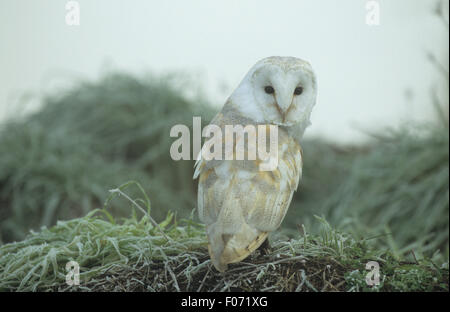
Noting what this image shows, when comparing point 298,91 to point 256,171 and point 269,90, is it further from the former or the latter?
point 256,171

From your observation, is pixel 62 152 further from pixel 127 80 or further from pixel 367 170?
pixel 367 170

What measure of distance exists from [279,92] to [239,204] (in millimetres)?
378

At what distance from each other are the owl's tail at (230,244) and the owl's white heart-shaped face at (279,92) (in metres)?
0.39

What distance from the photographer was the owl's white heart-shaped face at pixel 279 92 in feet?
4.50

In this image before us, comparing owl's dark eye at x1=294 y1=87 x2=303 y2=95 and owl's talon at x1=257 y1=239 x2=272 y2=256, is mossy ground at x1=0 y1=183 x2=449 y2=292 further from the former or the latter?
owl's dark eye at x1=294 y1=87 x2=303 y2=95

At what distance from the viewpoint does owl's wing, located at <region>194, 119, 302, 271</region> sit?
1.21 metres

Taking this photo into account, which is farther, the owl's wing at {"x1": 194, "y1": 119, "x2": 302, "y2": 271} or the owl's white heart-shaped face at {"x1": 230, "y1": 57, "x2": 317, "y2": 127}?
the owl's white heart-shaped face at {"x1": 230, "y1": 57, "x2": 317, "y2": 127}

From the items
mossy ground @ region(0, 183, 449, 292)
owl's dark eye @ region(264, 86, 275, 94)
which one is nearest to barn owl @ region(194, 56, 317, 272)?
owl's dark eye @ region(264, 86, 275, 94)

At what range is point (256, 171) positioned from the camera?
129 cm

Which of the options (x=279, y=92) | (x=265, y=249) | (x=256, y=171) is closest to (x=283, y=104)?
(x=279, y=92)

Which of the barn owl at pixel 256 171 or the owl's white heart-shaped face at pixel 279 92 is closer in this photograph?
the barn owl at pixel 256 171

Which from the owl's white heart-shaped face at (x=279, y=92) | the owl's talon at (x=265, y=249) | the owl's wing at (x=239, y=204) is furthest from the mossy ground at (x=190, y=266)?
the owl's white heart-shaped face at (x=279, y=92)

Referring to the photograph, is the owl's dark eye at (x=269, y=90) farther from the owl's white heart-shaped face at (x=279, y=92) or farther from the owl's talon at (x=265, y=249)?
the owl's talon at (x=265, y=249)
